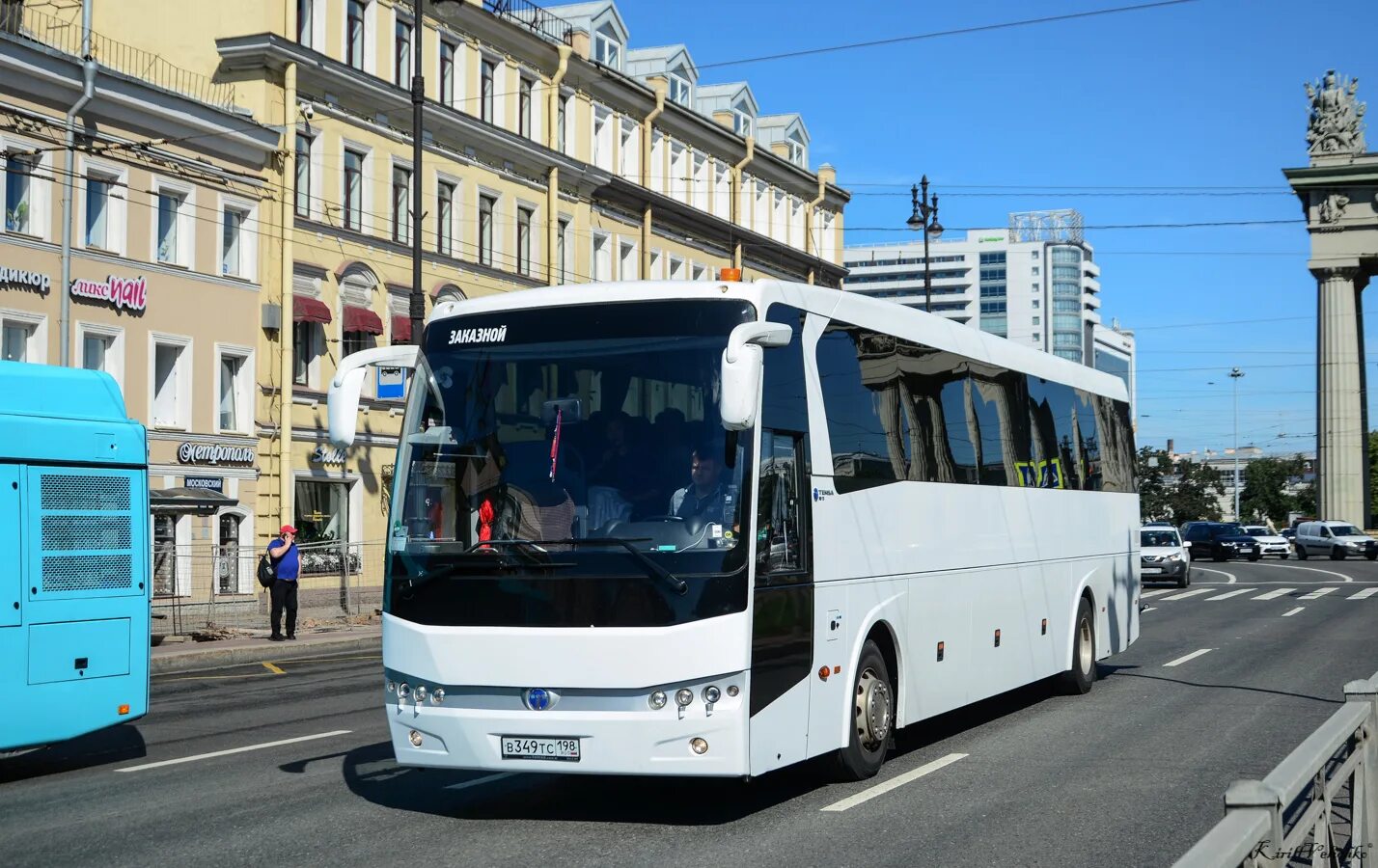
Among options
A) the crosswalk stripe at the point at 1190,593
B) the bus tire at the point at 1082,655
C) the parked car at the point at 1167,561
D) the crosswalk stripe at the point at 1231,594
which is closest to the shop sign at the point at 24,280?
the bus tire at the point at 1082,655

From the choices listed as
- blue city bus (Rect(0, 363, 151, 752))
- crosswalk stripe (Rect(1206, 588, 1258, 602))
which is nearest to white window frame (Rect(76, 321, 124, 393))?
blue city bus (Rect(0, 363, 151, 752))

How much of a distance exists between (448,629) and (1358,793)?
4.86m

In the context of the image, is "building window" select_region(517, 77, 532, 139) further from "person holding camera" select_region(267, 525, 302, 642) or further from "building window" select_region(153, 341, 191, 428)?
"person holding camera" select_region(267, 525, 302, 642)

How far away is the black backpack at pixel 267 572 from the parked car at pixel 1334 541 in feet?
179

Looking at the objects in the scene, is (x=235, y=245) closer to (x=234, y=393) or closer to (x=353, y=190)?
(x=234, y=393)

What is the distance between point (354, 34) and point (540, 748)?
1312 inches

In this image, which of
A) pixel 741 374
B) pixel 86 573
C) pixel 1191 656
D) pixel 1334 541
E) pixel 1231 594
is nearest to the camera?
pixel 741 374

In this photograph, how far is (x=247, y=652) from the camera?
25.4 metres

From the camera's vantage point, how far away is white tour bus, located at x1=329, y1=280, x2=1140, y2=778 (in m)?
9.02

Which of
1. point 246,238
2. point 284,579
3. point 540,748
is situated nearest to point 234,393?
point 246,238

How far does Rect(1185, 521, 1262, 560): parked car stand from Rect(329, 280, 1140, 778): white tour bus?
67.1m

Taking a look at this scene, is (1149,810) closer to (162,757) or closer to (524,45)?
(162,757)

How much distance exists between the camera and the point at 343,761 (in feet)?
39.9

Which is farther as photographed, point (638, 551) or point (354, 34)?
point (354, 34)
